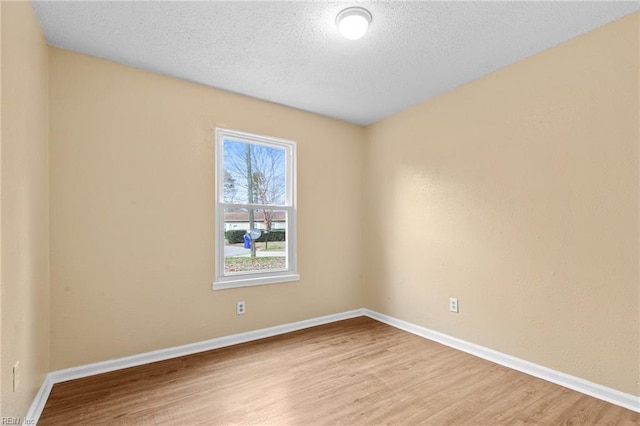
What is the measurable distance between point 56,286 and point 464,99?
380cm

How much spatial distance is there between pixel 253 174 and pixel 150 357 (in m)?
1.93

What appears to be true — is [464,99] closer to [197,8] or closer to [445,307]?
[445,307]

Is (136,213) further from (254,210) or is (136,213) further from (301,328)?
(301,328)

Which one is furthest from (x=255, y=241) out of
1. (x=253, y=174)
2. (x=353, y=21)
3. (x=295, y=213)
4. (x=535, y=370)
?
(x=535, y=370)

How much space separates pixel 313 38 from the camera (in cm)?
222

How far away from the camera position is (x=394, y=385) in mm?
2215

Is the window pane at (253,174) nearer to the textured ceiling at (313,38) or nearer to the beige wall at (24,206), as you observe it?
the textured ceiling at (313,38)

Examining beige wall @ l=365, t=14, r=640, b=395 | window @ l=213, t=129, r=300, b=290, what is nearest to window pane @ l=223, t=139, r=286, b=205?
window @ l=213, t=129, r=300, b=290

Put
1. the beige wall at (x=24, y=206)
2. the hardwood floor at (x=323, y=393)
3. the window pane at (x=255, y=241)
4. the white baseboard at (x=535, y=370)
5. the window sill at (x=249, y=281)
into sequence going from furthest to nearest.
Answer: the window pane at (x=255, y=241) → the window sill at (x=249, y=281) → the white baseboard at (x=535, y=370) → the hardwood floor at (x=323, y=393) → the beige wall at (x=24, y=206)

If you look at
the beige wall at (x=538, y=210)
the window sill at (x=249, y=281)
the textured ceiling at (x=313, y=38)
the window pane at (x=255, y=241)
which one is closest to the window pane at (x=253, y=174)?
the window pane at (x=255, y=241)

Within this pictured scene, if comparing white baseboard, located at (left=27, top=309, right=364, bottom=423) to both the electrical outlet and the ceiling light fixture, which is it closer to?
the electrical outlet

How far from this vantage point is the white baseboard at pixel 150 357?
2.02 metres

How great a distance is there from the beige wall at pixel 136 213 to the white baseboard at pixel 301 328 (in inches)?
2.7

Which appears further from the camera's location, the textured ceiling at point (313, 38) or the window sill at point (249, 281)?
the window sill at point (249, 281)
